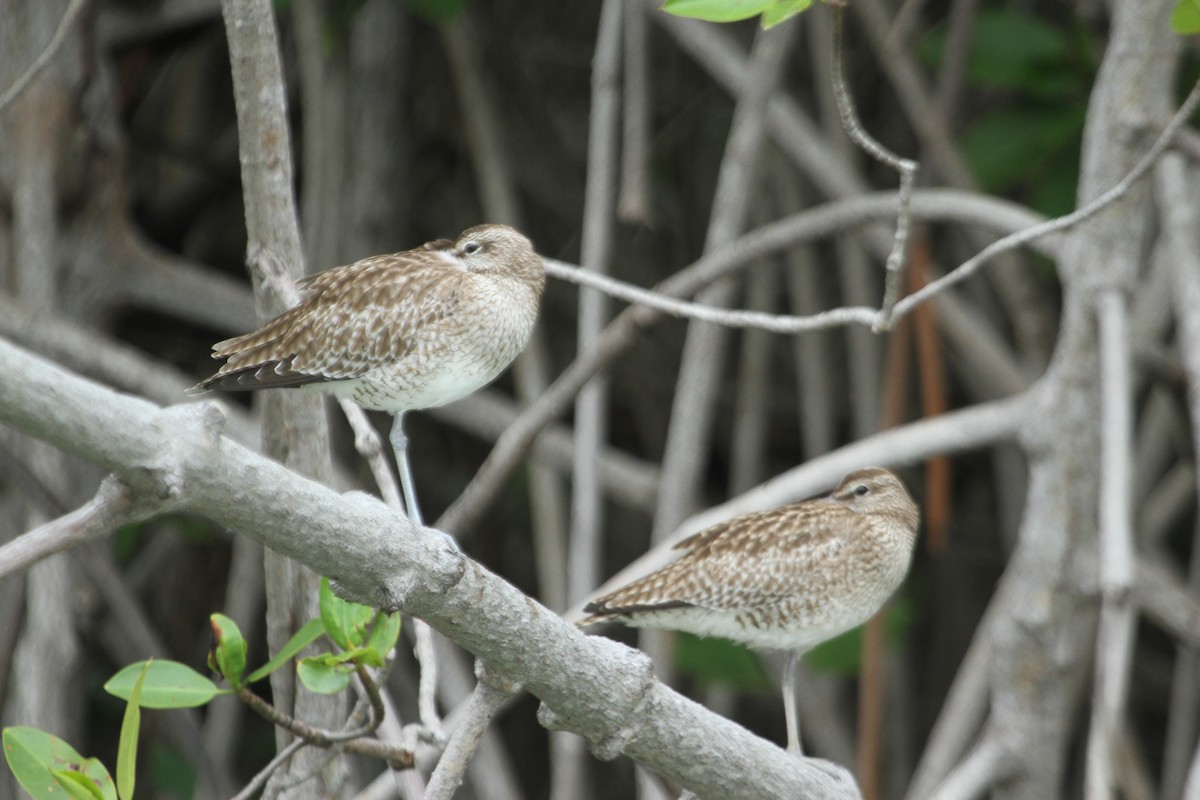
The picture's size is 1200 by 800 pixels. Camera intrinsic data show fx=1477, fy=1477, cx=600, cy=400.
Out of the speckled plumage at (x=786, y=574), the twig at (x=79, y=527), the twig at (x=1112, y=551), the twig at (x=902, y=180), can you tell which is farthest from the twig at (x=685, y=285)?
the twig at (x=79, y=527)

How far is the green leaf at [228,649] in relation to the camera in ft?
5.57

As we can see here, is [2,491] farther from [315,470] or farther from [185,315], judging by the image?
[315,470]

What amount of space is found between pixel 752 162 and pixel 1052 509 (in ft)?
3.68

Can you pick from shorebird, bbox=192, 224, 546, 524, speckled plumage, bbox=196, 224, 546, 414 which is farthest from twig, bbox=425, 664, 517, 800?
speckled plumage, bbox=196, 224, 546, 414

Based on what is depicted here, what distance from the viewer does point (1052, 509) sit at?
3.06m

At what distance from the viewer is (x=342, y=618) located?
5.66 feet

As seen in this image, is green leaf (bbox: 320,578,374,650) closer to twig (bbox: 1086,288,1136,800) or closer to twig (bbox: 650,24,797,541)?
twig (bbox: 1086,288,1136,800)

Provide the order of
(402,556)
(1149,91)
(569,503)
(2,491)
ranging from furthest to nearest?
(569,503)
(2,491)
(1149,91)
(402,556)

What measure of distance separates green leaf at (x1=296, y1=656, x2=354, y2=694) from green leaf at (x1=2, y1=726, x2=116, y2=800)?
0.81 feet

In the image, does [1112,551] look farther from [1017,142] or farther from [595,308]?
[1017,142]

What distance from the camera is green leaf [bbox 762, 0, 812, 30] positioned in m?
1.56

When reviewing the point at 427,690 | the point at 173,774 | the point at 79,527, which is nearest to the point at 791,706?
the point at 427,690

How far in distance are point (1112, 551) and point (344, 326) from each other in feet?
5.01

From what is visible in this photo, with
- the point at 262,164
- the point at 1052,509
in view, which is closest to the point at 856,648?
the point at 1052,509
